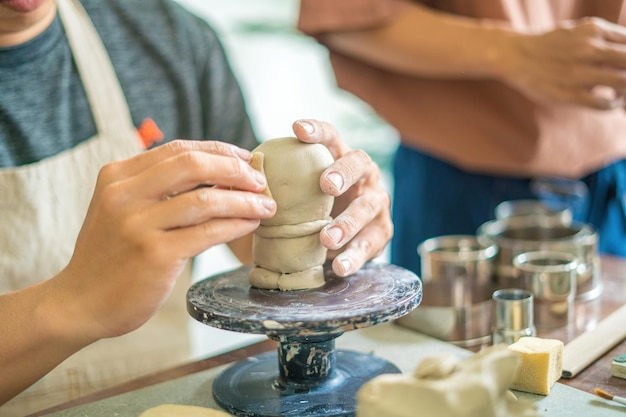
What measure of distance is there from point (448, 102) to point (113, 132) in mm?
879

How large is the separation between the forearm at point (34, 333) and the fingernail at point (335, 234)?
374 mm

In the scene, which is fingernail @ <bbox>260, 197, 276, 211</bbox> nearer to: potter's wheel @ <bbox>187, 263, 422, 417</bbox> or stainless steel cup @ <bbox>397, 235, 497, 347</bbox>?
potter's wheel @ <bbox>187, 263, 422, 417</bbox>

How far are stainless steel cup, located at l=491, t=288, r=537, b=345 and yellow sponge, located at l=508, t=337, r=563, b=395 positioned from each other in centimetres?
12

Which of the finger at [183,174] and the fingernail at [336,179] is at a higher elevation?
the finger at [183,174]

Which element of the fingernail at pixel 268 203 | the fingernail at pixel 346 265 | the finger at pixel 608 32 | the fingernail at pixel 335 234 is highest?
the finger at pixel 608 32

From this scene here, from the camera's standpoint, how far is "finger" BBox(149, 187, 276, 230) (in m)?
0.92

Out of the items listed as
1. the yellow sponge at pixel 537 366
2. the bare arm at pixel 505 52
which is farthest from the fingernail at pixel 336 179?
the bare arm at pixel 505 52

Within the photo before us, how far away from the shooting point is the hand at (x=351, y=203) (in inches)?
42.4

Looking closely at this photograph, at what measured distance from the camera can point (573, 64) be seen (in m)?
1.54

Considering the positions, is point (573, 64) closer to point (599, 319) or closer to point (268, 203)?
point (599, 319)

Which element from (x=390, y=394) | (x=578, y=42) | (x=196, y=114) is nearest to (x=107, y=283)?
(x=390, y=394)

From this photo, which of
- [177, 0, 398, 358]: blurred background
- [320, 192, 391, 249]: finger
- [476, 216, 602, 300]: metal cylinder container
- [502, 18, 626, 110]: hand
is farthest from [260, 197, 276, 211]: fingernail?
[177, 0, 398, 358]: blurred background

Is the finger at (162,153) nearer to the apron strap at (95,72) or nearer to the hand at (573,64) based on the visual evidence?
the apron strap at (95,72)

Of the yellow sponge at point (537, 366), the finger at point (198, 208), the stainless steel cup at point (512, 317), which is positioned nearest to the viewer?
the finger at point (198, 208)
